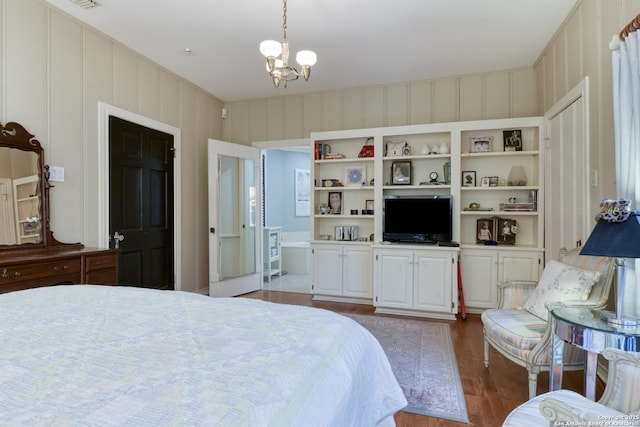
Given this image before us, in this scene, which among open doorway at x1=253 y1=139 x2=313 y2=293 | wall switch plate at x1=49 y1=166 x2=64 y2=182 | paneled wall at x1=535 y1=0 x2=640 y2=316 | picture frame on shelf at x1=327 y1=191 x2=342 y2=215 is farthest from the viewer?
open doorway at x1=253 y1=139 x2=313 y2=293

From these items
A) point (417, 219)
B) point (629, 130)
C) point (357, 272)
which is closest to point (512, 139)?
point (417, 219)

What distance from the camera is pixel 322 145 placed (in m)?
4.52

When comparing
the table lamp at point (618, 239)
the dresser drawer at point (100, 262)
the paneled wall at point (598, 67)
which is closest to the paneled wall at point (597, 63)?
the paneled wall at point (598, 67)

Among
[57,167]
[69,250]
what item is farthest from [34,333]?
[57,167]

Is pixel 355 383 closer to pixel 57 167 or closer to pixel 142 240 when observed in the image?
pixel 57 167

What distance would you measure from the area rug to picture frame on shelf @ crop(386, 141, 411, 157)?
6.54 feet

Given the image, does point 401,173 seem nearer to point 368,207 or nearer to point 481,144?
point 368,207

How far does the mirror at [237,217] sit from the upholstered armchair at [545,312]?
3.33m

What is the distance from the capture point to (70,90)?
2.94m

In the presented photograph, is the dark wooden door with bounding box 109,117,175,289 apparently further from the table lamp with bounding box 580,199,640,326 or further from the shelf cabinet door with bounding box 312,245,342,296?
the table lamp with bounding box 580,199,640,326

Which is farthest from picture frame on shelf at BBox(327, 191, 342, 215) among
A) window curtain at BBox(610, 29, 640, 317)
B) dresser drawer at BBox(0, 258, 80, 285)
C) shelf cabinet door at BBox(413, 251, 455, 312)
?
window curtain at BBox(610, 29, 640, 317)

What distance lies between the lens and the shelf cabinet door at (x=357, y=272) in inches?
166

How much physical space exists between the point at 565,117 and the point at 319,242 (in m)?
2.91

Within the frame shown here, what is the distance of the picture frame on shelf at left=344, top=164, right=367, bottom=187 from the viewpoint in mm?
4500
